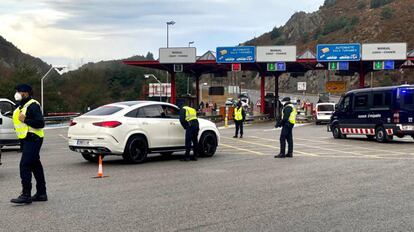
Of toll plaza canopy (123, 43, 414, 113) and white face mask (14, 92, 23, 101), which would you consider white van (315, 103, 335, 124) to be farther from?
white face mask (14, 92, 23, 101)

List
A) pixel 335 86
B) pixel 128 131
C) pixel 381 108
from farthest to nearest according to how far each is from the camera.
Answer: pixel 335 86, pixel 381 108, pixel 128 131

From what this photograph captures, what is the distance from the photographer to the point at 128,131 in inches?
548

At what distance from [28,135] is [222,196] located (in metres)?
3.21

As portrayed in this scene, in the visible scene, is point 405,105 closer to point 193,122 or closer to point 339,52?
point 193,122

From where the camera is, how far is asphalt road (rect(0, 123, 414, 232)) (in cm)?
722

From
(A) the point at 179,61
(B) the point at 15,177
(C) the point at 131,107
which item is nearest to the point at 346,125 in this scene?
(C) the point at 131,107

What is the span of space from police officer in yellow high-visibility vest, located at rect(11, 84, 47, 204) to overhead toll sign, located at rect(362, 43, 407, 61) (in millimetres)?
39188

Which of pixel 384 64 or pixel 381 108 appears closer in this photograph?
pixel 381 108

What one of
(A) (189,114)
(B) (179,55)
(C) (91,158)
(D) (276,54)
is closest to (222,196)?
(A) (189,114)

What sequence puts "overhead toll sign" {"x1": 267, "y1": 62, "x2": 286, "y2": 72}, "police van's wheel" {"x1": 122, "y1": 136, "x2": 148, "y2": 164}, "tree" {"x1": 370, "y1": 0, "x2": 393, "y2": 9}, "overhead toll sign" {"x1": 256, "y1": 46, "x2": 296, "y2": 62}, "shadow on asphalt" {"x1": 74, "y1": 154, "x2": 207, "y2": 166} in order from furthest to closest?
"tree" {"x1": 370, "y1": 0, "x2": 393, "y2": 9} → "overhead toll sign" {"x1": 267, "y1": 62, "x2": 286, "y2": 72} → "overhead toll sign" {"x1": 256, "y1": 46, "x2": 296, "y2": 62} → "shadow on asphalt" {"x1": 74, "y1": 154, "x2": 207, "y2": 166} → "police van's wheel" {"x1": 122, "y1": 136, "x2": 148, "y2": 164}

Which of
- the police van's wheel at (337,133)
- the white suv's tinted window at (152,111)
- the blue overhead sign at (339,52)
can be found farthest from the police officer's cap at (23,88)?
the blue overhead sign at (339,52)

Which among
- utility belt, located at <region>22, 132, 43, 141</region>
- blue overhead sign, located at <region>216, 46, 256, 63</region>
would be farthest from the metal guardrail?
utility belt, located at <region>22, 132, 43, 141</region>

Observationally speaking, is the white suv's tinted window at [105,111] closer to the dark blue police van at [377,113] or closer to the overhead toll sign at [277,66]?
the dark blue police van at [377,113]

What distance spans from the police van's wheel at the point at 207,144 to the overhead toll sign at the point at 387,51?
31.3 metres
